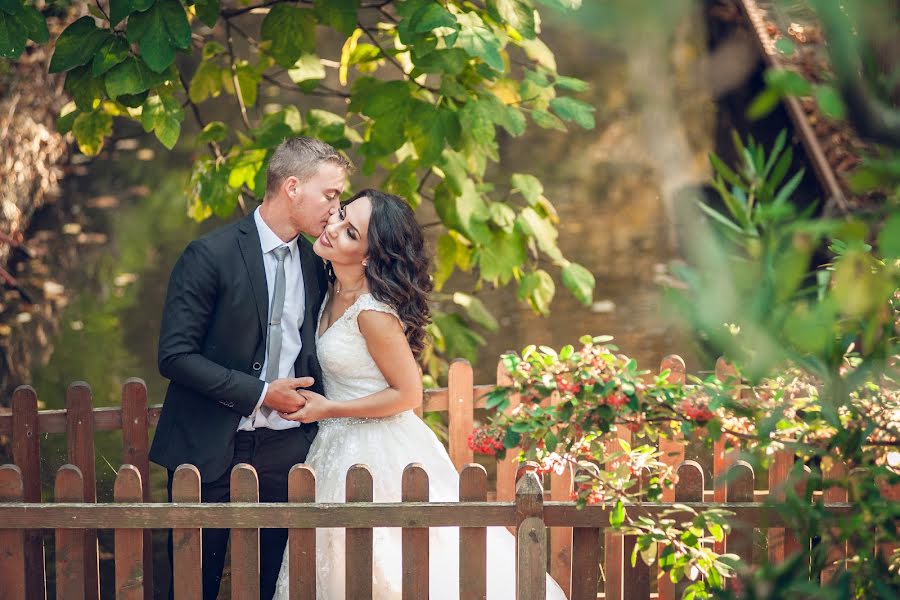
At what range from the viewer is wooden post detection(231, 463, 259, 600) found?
2787mm

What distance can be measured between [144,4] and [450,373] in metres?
1.48

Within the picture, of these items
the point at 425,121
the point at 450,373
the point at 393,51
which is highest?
the point at 393,51

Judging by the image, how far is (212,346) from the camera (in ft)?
10.3

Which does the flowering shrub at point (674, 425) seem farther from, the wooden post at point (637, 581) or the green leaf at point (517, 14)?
the green leaf at point (517, 14)

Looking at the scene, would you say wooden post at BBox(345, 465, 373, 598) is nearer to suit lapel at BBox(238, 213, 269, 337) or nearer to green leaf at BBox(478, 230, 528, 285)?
suit lapel at BBox(238, 213, 269, 337)

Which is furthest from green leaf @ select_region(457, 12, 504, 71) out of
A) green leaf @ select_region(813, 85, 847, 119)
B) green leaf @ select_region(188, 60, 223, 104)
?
green leaf @ select_region(813, 85, 847, 119)

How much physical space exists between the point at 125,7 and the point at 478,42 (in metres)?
1.01

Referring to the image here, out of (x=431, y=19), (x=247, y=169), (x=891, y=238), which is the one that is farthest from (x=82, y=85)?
(x=891, y=238)

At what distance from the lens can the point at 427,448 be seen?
334 cm

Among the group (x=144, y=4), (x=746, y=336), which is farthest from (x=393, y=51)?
(x=746, y=336)

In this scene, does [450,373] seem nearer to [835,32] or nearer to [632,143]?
[835,32]

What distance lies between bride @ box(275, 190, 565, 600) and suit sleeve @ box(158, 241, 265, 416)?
18cm

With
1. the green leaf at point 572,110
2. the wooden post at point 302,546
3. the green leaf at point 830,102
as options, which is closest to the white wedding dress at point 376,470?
the wooden post at point 302,546

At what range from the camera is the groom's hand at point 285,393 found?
306 centimetres
